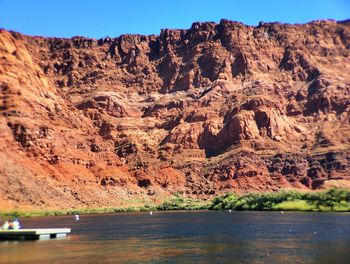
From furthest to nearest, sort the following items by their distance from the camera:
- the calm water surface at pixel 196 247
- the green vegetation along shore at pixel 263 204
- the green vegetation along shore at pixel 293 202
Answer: the green vegetation along shore at pixel 263 204
the green vegetation along shore at pixel 293 202
the calm water surface at pixel 196 247

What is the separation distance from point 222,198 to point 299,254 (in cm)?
10695

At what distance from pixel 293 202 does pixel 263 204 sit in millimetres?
9725

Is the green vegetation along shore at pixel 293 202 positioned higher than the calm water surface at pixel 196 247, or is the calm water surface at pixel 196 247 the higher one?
the green vegetation along shore at pixel 293 202

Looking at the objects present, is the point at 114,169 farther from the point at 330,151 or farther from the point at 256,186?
the point at 330,151

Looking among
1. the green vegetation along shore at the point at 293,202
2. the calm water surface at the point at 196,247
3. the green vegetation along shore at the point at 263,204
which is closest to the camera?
the calm water surface at the point at 196,247

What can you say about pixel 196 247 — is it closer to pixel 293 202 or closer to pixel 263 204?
pixel 293 202

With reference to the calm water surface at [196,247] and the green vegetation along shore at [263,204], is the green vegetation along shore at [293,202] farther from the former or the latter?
the calm water surface at [196,247]

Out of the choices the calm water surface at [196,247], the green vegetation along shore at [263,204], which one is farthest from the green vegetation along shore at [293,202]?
the calm water surface at [196,247]

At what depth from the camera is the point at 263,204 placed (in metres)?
130

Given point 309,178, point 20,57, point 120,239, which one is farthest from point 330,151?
point 120,239

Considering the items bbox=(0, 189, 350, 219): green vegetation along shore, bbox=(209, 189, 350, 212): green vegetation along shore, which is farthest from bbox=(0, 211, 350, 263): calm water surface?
bbox=(0, 189, 350, 219): green vegetation along shore

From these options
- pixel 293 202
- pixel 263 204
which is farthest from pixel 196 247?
pixel 263 204

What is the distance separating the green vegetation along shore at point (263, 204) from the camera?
110 metres

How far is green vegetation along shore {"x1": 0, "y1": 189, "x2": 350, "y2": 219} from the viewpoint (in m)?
110
